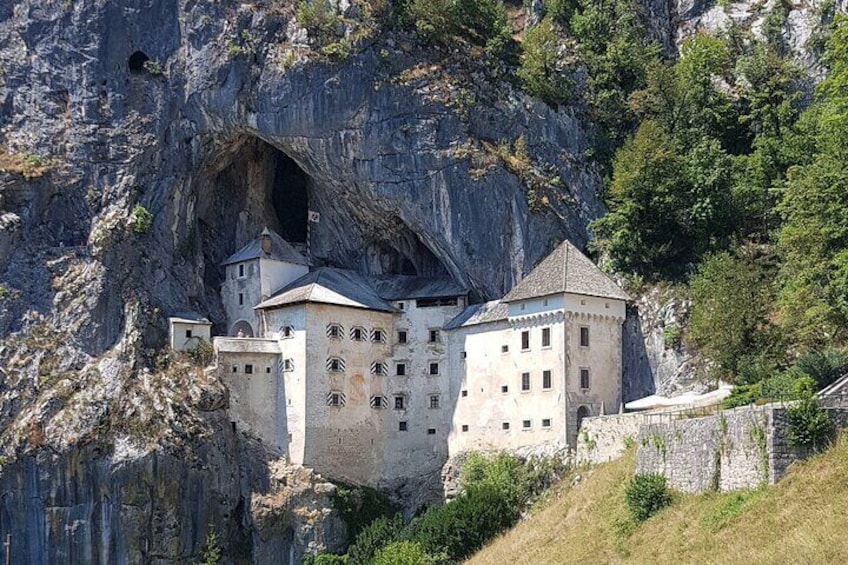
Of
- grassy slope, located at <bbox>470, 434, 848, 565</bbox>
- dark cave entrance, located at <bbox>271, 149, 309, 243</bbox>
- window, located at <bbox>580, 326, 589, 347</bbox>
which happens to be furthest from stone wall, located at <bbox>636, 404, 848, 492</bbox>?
dark cave entrance, located at <bbox>271, 149, 309, 243</bbox>

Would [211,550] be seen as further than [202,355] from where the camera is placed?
No

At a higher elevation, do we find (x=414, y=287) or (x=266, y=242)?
(x=266, y=242)

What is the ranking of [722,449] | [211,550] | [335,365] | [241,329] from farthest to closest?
[241,329] < [335,365] < [211,550] < [722,449]

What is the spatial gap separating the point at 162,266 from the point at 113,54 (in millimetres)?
13350

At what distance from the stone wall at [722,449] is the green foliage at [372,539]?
19.8m

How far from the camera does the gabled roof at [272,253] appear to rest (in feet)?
249

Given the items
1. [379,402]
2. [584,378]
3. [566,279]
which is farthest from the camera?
[379,402]

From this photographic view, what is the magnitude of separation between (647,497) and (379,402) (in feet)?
88.8

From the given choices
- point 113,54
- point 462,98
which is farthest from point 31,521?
point 462,98

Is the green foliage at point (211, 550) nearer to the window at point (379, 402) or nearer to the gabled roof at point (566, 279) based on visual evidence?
the window at point (379, 402)

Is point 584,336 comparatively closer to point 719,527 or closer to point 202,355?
point 202,355

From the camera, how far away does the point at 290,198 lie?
82562 mm

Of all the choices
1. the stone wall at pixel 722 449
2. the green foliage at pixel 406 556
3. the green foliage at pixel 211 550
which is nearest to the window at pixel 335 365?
the green foliage at pixel 211 550

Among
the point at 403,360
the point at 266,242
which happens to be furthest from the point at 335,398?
the point at 266,242
